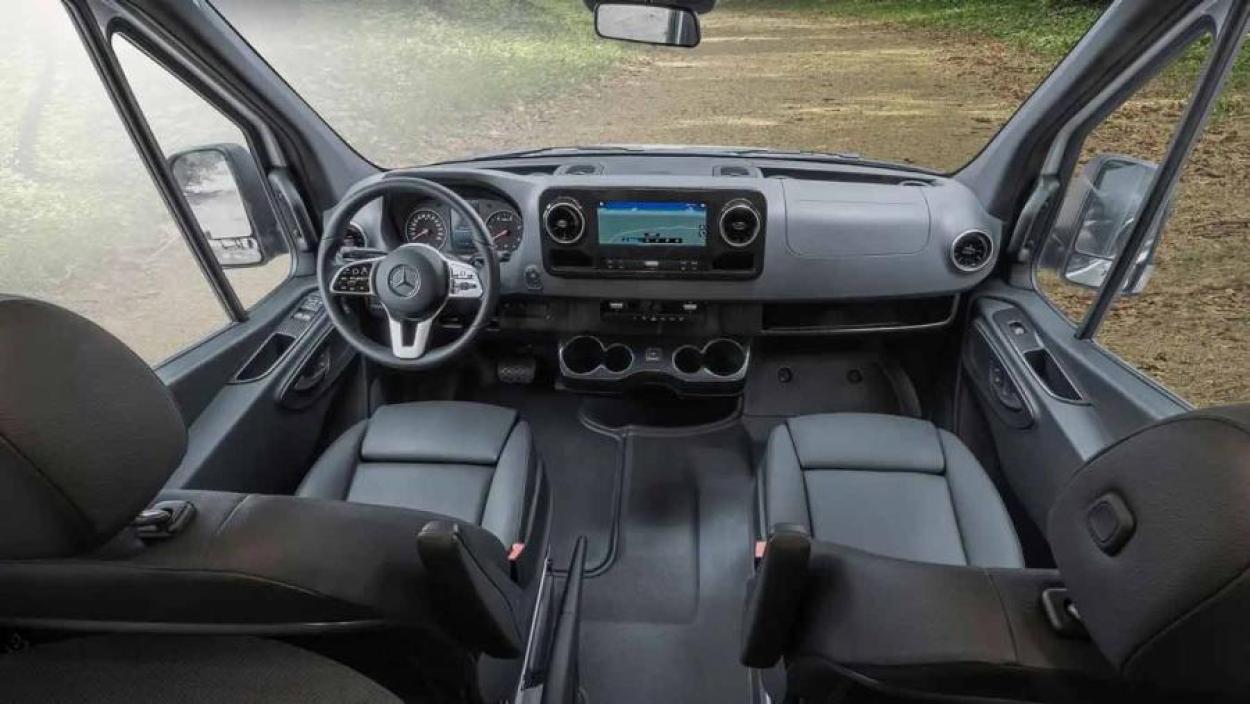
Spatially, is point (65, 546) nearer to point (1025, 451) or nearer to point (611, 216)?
point (611, 216)

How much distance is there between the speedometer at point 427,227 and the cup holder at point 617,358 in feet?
2.24

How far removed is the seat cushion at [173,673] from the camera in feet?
3.70

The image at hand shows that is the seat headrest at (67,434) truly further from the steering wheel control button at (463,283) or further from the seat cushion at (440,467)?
the steering wheel control button at (463,283)

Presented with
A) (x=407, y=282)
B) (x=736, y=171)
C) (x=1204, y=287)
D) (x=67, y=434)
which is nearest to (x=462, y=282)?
(x=407, y=282)

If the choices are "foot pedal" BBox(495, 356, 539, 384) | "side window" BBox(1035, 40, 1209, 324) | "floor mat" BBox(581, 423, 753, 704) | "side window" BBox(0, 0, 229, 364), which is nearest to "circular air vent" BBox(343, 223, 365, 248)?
"foot pedal" BBox(495, 356, 539, 384)

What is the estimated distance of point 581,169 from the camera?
272 centimetres

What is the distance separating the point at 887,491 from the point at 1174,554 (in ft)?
4.44

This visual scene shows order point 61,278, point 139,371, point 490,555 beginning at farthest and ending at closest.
Result: point 61,278, point 490,555, point 139,371

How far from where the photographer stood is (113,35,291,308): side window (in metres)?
2.37

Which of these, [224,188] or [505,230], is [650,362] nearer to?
[505,230]

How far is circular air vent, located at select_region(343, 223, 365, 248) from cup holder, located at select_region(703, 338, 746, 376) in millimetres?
1168

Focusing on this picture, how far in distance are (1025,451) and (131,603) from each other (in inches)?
80.4

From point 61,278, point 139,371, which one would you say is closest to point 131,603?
point 139,371

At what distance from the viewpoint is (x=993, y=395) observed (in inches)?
99.7
